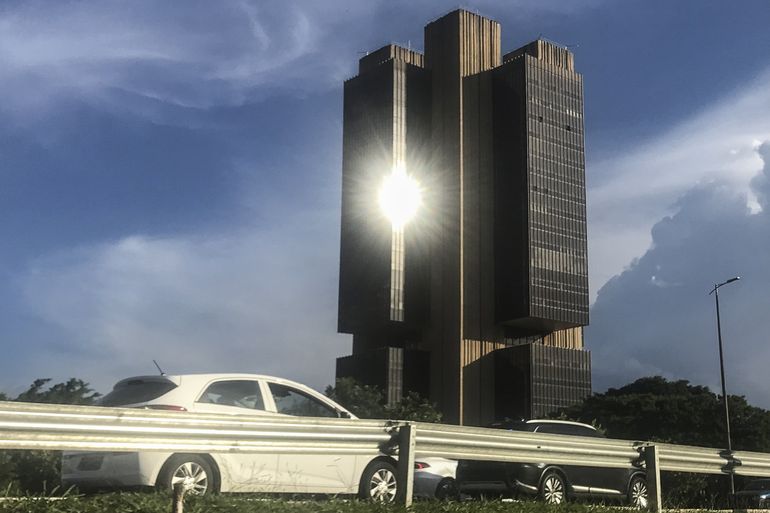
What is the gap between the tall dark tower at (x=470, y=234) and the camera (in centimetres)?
10106

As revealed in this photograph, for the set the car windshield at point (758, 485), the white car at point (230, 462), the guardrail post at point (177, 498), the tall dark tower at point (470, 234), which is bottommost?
the car windshield at point (758, 485)

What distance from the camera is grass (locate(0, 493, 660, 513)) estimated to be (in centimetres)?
565

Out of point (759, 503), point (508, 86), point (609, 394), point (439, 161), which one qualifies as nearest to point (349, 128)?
point (439, 161)

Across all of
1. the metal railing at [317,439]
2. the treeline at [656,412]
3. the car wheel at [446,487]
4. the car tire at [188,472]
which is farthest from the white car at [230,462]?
the treeline at [656,412]

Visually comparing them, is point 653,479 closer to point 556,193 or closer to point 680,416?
point 680,416

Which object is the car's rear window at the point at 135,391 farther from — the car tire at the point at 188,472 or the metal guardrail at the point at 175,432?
the metal guardrail at the point at 175,432

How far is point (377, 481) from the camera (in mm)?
9188

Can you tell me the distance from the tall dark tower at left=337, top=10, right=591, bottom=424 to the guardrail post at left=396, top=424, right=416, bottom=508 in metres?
92.6

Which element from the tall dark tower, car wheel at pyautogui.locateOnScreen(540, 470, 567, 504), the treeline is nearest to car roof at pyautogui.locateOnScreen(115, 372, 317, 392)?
car wheel at pyautogui.locateOnScreen(540, 470, 567, 504)

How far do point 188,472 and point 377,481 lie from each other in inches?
68.7

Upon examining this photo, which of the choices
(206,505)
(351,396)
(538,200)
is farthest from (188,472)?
(538,200)

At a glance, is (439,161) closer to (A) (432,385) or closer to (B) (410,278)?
(B) (410,278)

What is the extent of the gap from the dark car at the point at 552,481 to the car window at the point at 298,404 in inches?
96.2

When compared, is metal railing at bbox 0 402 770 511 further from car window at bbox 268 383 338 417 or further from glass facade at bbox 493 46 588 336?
glass facade at bbox 493 46 588 336
